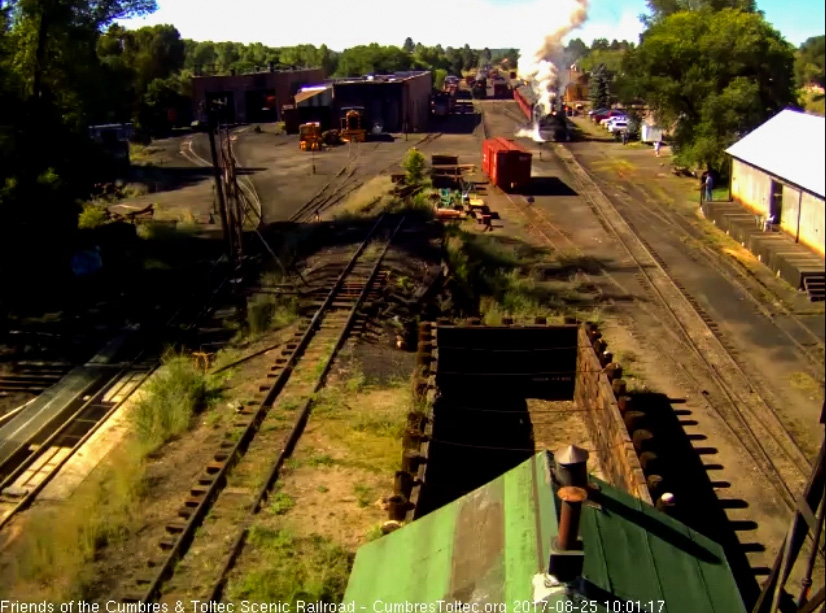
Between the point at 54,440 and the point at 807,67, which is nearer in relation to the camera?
the point at 807,67

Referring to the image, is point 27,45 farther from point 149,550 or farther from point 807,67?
point 807,67

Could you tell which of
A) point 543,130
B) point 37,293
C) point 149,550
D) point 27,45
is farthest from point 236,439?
point 543,130

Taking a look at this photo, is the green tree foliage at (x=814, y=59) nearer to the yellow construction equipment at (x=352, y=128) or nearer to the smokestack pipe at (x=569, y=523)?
the smokestack pipe at (x=569, y=523)

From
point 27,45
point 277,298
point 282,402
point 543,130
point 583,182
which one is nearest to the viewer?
point 282,402

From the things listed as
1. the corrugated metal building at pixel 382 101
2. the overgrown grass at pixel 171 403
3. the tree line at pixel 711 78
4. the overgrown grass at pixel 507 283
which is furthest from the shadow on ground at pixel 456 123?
the overgrown grass at pixel 171 403

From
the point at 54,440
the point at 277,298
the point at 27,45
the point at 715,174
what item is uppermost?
the point at 27,45

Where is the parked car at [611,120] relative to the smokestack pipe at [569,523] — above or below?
above


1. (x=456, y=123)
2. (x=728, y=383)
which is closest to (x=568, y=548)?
(x=728, y=383)
